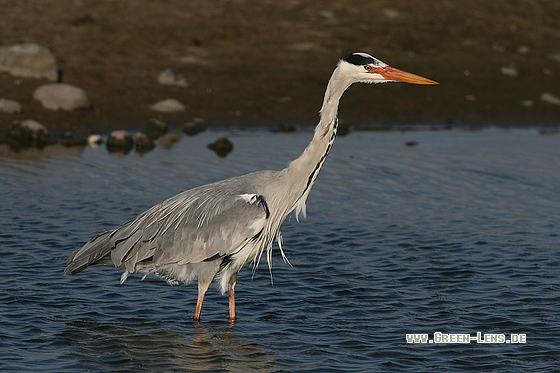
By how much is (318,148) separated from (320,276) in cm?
187

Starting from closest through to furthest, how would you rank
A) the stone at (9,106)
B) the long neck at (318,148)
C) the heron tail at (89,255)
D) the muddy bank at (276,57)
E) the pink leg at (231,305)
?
the long neck at (318,148)
the pink leg at (231,305)
the heron tail at (89,255)
the stone at (9,106)
the muddy bank at (276,57)

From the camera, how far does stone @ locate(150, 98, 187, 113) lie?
18062 mm

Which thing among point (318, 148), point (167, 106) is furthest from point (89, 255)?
point (167, 106)

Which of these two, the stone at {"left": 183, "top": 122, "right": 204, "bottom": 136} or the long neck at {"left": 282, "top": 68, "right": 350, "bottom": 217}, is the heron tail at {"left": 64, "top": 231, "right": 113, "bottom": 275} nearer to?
the long neck at {"left": 282, "top": 68, "right": 350, "bottom": 217}

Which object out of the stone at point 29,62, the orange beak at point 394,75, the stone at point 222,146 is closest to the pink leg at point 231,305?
the orange beak at point 394,75

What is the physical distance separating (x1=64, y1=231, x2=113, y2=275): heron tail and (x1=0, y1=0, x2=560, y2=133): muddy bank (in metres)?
8.46

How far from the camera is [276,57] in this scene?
2155 centimetres

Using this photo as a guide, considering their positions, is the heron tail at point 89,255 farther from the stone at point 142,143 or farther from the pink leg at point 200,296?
the stone at point 142,143

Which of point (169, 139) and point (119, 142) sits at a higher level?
point (119, 142)

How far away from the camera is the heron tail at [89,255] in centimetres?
849

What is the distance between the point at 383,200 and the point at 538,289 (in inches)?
155

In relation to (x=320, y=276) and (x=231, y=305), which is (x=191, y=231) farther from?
(x=320, y=276)

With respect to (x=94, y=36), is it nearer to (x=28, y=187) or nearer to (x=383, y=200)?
(x=28, y=187)

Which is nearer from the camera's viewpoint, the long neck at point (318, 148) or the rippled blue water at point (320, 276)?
the rippled blue water at point (320, 276)
